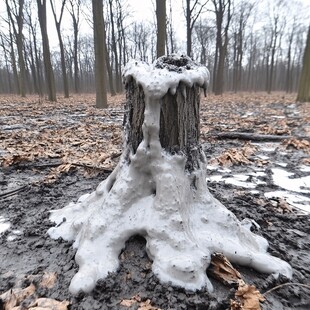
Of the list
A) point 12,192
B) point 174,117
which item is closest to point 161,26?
point 12,192

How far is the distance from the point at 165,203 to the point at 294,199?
1.66 meters

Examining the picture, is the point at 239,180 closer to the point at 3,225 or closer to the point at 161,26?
the point at 3,225

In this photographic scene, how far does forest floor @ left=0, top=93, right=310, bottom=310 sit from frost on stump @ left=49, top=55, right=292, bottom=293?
87 millimetres

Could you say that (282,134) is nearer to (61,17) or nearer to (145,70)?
(145,70)

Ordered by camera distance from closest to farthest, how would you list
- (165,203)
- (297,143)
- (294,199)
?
(165,203) → (294,199) → (297,143)

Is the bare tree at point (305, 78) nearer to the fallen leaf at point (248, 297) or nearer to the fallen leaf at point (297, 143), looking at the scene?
the fallen leaf at point (297, 143)

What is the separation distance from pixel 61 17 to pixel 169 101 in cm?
2095

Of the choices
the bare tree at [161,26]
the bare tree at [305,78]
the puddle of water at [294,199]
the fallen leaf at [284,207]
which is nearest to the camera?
the fallen leaf at [284,207]

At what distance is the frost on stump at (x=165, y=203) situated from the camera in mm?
1571

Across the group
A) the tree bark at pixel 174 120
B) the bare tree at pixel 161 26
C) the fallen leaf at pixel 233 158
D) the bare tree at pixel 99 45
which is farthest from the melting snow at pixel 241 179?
the bare tree at pixel 99 45

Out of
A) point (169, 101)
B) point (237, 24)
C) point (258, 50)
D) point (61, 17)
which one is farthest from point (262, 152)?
point (258, 50)

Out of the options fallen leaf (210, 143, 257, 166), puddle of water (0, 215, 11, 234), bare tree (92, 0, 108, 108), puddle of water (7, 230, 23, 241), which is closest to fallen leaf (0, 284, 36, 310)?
puddle of water (7, 230, 23, 241)

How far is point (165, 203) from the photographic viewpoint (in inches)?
66.7

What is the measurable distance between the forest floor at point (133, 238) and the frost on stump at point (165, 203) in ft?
0.29
